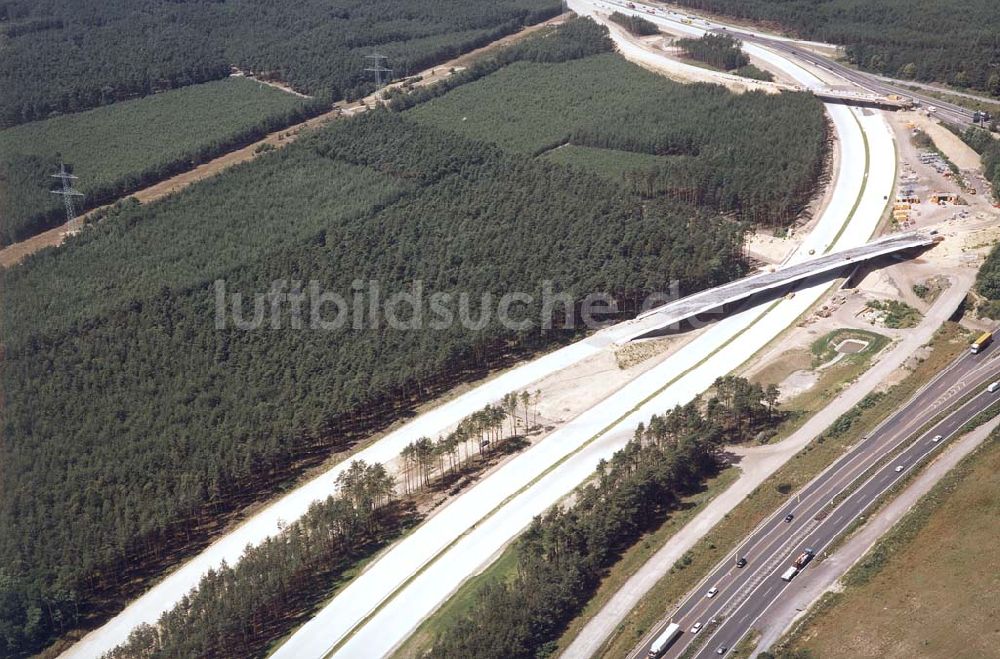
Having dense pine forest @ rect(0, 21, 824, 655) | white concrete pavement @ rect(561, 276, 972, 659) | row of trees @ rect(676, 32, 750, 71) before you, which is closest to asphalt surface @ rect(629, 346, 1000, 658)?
white concrete pavement @ rect(561, 276, 972, 659)

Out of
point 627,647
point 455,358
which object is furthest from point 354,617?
point 455,358

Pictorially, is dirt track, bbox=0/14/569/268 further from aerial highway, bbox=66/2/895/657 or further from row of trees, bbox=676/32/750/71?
aerial highway, bbox=66/2/895/657

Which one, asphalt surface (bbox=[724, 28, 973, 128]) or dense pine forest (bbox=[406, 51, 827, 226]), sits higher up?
asphalt surface (bbox=[724, 28, 973, 128])

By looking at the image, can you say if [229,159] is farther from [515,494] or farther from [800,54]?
[800,54]

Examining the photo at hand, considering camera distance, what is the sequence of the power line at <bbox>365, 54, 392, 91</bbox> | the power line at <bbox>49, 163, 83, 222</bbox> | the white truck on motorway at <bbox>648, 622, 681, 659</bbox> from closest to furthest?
the white truck on motorway at <bbox>648, 622, 681, 659</bbox> < the power line at <bbox>49, 163, 83, 222</bbox> < the power line at <bbox>365, 54, 392, 91</bbox>

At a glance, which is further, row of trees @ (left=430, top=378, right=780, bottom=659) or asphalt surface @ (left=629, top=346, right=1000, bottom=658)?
asphalt surface @ (left=629, top=346, right=1000, bottom=658)

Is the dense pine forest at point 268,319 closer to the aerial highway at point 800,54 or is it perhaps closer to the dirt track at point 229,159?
the dirt track at point 229,159

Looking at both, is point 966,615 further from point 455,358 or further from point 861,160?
point 861,160
